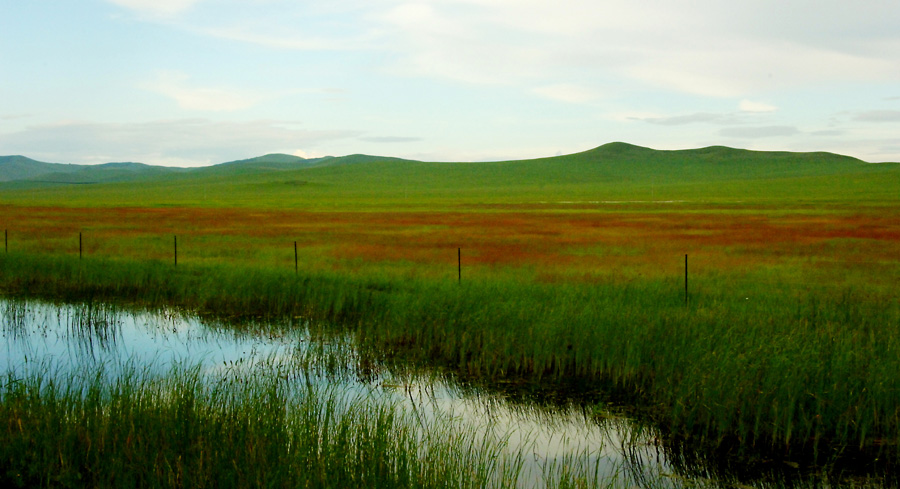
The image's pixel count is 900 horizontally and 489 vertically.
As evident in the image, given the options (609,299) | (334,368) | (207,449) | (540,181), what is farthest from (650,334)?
(540,181)

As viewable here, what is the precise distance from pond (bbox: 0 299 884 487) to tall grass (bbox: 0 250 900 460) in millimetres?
743

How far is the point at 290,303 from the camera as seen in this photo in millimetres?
17562

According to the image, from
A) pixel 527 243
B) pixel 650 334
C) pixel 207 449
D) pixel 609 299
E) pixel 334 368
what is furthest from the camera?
pixel 527 243

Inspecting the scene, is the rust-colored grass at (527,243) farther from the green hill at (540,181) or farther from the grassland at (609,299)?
the green hill at (540,181)

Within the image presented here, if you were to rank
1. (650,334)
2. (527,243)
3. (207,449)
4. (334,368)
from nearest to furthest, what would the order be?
(207,449), (334,368), (650,334), (527,243)

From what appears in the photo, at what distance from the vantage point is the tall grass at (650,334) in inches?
342

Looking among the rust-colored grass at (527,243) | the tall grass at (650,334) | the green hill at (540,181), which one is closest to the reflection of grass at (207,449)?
the tall grass at (650,334)

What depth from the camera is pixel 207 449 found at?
6.93 m

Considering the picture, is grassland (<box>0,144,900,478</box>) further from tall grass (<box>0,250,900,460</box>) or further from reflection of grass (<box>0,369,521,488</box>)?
reflection of grass (<box>0,369,521,488</box>)

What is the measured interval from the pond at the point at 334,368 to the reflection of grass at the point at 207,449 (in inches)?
42.8

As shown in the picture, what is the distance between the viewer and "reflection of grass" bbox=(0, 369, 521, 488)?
653 centimetres

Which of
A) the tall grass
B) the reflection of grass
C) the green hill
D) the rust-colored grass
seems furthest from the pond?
the green hill

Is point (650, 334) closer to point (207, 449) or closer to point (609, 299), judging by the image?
point (609, 299)

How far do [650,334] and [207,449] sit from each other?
7.56m
